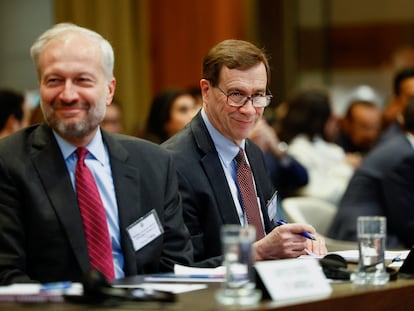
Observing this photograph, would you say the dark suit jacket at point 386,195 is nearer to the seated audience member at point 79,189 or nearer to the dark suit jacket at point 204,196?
the dark suit jacket at point 204,196

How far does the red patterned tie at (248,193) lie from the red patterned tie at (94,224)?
661 mm

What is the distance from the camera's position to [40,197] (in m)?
3.20

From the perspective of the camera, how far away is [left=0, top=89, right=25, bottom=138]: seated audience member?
5684 mm

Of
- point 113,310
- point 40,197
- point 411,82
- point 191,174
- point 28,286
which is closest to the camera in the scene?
point 113,310

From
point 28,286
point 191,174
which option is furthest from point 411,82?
point 28,286

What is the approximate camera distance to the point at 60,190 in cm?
323

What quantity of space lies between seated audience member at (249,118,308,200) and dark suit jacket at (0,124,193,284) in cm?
353

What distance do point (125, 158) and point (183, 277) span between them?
613mm

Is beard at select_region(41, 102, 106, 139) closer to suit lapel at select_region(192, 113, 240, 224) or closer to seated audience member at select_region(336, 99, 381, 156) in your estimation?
suit lapel at select_region(192, 113, 240, 224)

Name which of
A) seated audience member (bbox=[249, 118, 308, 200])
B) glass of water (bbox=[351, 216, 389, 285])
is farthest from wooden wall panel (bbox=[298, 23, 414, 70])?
glass of water (bbox=[351, 216, 389, 285])

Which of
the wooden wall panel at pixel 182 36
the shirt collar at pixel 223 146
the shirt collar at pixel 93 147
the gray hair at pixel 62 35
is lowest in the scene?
the shirt collar at pixel 223 146

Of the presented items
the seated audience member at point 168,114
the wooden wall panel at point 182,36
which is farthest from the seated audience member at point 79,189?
the wooden wall panel at point 182,36

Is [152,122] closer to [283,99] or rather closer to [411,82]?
[411,82]

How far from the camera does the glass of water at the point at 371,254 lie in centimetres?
282
